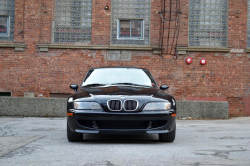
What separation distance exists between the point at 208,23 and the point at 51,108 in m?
7.18

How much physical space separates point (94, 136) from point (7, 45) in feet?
32.4

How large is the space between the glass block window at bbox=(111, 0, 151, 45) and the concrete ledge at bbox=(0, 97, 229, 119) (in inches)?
147

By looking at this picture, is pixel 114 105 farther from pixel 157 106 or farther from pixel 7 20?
pixel 7 20

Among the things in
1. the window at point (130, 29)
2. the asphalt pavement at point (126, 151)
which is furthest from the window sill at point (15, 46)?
the asphalt pavement at point (126, 151)

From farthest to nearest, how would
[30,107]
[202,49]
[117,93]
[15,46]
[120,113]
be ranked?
[15,46]
[202,49]
[30,107]
[117,93]
[120,113]

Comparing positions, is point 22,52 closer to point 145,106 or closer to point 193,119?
point 193,119

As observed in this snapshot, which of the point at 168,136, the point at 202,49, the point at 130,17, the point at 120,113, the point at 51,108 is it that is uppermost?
the point at 130,17

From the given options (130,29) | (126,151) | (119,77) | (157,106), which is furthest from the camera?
(130,29)

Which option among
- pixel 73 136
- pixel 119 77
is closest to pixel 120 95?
pixel 73 136

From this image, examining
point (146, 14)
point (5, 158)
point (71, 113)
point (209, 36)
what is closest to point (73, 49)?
point (146, 14)

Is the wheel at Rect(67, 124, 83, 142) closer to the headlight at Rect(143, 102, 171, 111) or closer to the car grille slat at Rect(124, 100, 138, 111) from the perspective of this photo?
the car grille slat at Rect(124, 100, 138, 111)

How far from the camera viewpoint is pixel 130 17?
16.8 metres

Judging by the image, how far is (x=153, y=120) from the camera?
6762 mm

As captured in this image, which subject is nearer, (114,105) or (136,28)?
(114,105)
